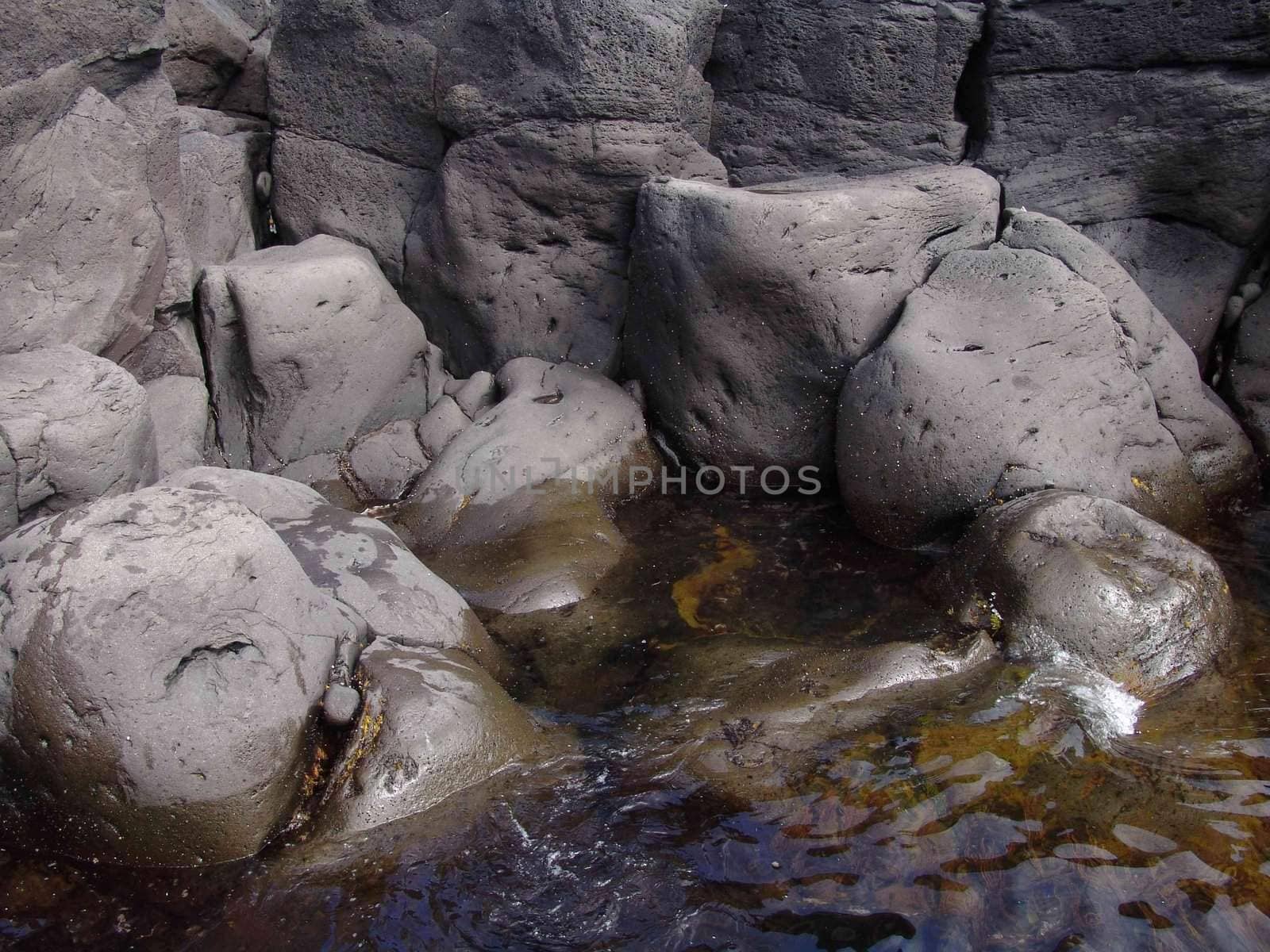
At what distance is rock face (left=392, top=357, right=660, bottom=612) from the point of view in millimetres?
4480

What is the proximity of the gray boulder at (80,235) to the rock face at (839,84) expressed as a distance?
3.11 meters

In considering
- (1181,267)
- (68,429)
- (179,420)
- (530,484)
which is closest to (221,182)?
(179,420)

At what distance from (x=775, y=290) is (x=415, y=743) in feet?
9.40

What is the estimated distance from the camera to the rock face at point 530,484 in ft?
14.7

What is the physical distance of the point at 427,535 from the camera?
4867 mm

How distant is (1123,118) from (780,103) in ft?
5.84

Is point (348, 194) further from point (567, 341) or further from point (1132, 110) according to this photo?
point (1132, 110)

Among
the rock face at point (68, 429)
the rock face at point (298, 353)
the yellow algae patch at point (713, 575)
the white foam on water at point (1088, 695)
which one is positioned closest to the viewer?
the white foam on water at point (1088, 695)

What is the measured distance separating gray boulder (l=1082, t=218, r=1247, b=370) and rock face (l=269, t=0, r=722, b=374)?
2.21 metres

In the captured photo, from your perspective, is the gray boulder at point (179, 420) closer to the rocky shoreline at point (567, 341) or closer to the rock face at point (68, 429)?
the rocky shoreline at point (567, 341)

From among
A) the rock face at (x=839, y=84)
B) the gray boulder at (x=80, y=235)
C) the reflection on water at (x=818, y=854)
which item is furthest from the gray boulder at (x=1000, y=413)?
the gray boulder at (x=80, y=235)

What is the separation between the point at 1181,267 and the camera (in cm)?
560

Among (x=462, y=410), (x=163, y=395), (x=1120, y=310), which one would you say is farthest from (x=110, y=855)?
(x=1120, y=310)

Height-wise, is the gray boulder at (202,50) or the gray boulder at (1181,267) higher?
the gray boulder at (202,50)
